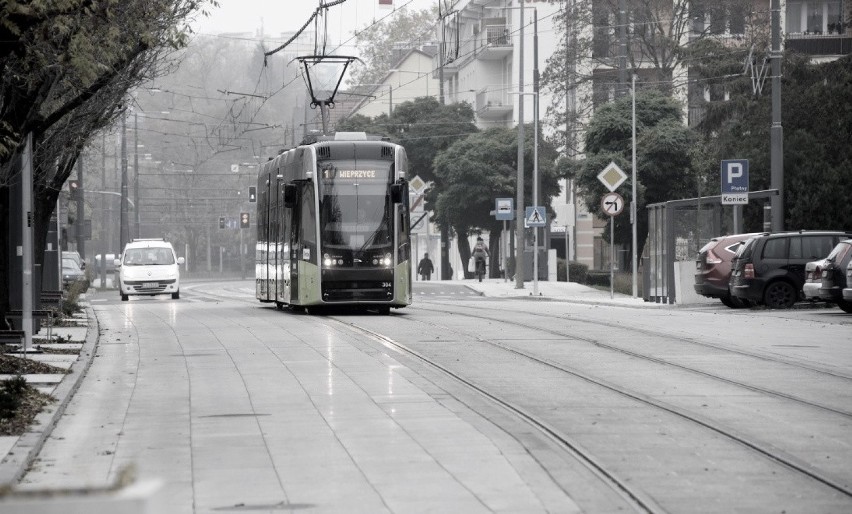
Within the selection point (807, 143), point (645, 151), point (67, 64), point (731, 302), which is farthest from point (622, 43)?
point (67, 64)

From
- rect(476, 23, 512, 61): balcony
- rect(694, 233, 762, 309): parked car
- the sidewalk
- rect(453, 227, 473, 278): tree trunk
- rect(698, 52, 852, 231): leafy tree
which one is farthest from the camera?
rect(476, 23, 512, 61): balcony

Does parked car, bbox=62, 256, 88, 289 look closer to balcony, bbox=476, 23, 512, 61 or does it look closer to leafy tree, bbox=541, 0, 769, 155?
leafy tree, bbox=541, 0, 769, 155

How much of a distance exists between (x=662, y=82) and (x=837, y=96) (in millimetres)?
18084

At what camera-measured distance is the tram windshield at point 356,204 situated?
3100 centimetres

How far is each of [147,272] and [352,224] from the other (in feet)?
67.9

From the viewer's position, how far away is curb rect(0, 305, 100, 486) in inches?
381

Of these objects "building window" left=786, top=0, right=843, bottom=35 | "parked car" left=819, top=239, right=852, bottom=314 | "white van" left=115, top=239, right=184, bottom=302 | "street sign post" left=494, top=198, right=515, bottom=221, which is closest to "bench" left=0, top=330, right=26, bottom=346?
"parked car" left=819, top=239, right=852, bottom=314

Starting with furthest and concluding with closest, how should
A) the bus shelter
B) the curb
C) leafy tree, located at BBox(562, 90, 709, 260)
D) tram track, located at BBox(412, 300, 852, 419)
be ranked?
leafy tree, located at BBox(562, 90, 709, 260)
the bus shelter
tram track, located at BBox(412, 300, 852, 419)
the curb

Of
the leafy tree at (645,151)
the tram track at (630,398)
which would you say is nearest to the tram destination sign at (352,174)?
the tram track at (630,398)

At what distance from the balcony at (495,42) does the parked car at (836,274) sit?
58934 mm

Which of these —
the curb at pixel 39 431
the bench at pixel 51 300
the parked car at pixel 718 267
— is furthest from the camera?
the parked car at pixel 718 267

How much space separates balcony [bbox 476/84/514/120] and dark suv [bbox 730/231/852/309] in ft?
187

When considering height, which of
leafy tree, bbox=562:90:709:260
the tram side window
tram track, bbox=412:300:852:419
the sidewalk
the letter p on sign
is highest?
leafy tree, bbox=562:90:709:260

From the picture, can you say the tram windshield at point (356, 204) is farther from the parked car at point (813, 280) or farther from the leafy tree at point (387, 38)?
the leafy tree at point (387, 38)
